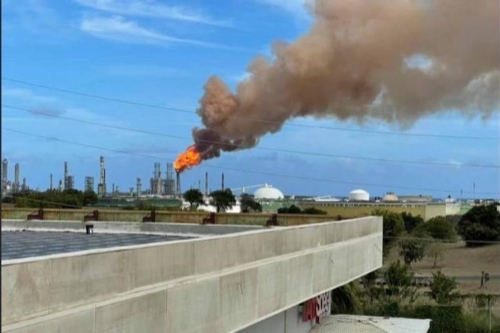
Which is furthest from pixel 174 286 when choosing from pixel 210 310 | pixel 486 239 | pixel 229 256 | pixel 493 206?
pixel 493 206

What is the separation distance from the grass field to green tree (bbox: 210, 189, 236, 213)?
24.9m

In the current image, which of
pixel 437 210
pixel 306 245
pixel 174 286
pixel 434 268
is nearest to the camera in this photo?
pixel 174 286

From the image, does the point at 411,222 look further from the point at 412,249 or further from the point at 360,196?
the point at 360,196

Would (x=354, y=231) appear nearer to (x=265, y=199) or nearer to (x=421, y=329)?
(x=421, y=329)

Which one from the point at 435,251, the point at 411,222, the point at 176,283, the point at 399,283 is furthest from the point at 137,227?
the point at 411,222

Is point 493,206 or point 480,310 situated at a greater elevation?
point 493,206

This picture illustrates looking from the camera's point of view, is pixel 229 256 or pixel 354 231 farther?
pixel 354 231

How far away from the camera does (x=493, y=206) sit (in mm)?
72375

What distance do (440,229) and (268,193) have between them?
6107 centimetres

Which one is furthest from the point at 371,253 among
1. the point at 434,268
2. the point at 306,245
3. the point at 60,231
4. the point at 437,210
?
the point at 437,210

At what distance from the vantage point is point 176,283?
11.7 meters

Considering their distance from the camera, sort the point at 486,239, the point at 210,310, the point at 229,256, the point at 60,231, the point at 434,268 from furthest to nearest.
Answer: the point at 486,239, the point at 434,268, the point at 60,231, the point at 229,256, the point at 210,310

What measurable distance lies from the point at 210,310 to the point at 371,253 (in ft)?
47.6

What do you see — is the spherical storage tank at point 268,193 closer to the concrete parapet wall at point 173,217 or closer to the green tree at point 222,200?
the green tree at point 222,200
